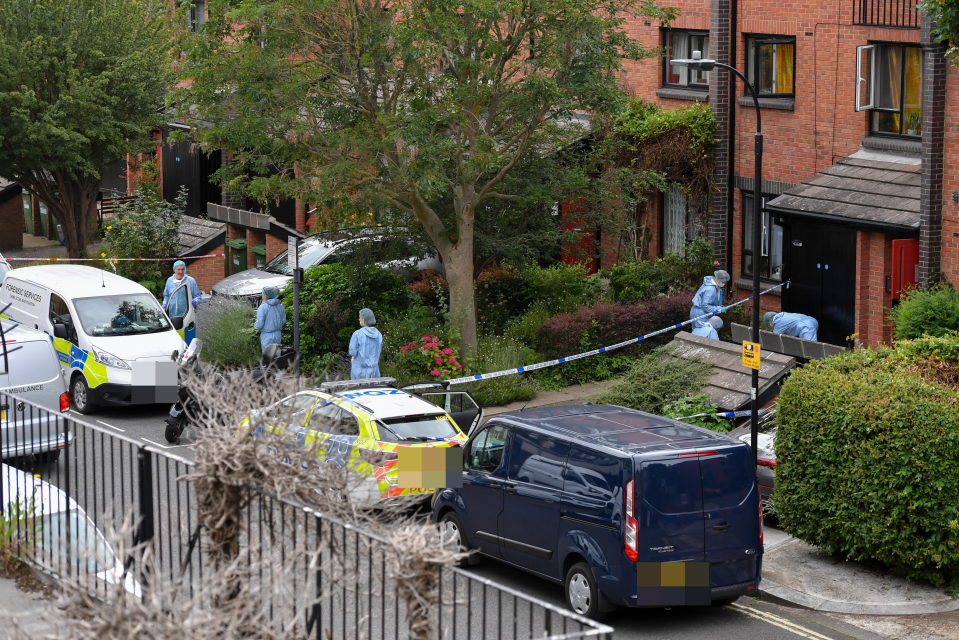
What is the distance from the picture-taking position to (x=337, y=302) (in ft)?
65.2

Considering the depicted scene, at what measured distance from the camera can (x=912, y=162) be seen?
18.5m

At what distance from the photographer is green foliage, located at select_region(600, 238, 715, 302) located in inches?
856

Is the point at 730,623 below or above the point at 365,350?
below

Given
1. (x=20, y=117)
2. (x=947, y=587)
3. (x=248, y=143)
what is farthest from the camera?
(x=20, y=117)

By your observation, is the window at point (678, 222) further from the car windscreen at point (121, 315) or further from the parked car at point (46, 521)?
the parked car at point (46, 521)

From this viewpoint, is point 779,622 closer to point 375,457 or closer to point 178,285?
point 375,457

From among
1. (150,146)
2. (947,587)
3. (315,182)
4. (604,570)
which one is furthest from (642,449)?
(150,146)

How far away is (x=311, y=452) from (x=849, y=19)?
15.4 meters

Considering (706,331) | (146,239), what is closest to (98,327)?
(706,331)

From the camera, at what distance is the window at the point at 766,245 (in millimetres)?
21141

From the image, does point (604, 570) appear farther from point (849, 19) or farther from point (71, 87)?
point (71, 87)

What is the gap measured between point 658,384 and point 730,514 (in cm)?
588

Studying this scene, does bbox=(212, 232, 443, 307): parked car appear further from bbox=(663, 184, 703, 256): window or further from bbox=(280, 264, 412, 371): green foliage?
bbox=(663, 184, 703, 256): window

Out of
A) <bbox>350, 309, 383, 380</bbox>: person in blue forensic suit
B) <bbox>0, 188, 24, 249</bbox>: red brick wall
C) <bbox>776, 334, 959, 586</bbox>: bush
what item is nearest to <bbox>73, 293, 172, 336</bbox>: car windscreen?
<bbox>350, 309, 383, 380</bbox>: person in blue forensic suit
